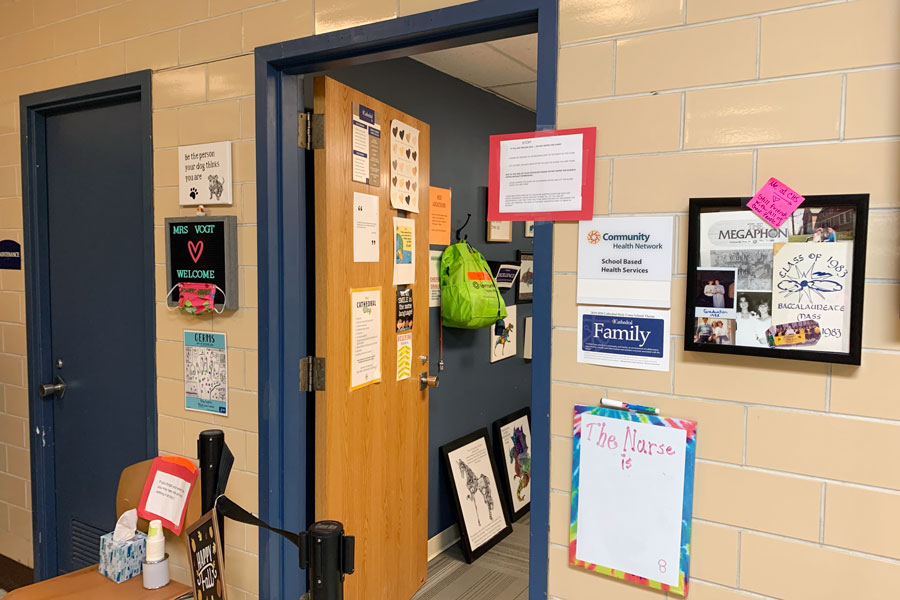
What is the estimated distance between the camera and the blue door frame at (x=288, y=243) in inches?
63.6

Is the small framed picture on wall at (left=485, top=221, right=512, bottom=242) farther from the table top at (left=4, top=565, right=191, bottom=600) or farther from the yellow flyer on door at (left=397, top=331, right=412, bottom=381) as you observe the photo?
the table top at (left=4, top=565, right=191, bottom=600)

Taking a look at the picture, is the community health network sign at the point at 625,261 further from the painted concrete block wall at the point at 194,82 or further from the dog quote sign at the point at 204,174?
the dog quote sign at the point at 204,174

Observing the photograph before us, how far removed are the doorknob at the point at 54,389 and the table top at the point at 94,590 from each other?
100 centimetres

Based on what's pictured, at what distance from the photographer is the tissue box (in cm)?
174

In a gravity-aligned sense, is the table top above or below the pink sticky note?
below

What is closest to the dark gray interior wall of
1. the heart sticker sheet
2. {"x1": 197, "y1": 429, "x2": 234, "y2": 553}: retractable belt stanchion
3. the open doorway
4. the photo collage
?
the open doorway

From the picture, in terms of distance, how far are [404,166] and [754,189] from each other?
5.35 feet

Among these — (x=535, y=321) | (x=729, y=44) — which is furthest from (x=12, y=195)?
(x=729, y=44)

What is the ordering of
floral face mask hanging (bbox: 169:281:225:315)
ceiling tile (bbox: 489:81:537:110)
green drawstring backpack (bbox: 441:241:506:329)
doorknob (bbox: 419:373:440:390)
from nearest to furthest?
1. floral face mask hanging (bbox: 169:281:225:315)
2. doorknob (bbox: 419:373:440:390)
3. green drawstring backpack (bbox: 441:241:506:329)
4. ceiling tile (bbox: 489:81:537:110)

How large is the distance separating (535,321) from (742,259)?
1.57ft

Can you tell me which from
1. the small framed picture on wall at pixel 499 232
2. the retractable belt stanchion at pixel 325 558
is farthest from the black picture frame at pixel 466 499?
the retractable belt stanchion at pixel 325 558

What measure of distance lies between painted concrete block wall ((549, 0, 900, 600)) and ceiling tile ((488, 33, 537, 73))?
138 centimetres

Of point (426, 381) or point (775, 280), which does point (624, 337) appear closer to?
point (775, 280)

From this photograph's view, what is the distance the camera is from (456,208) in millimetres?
3342
